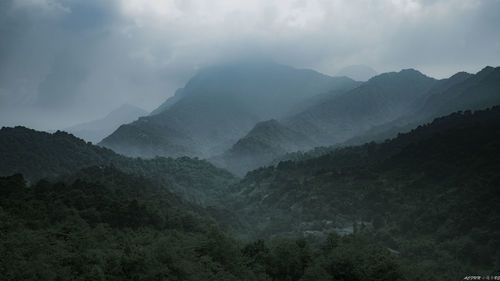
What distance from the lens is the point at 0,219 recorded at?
45.8 meters

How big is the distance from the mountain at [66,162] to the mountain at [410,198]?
24.8 meters

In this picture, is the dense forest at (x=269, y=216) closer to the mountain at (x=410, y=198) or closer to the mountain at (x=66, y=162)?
the mountain at (x=410, y=198)

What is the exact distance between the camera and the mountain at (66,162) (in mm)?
147375

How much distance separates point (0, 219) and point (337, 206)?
8915 centimetres

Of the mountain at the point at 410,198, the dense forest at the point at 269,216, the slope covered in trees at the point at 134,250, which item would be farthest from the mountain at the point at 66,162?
the slope covered in trees at the point at 134,250

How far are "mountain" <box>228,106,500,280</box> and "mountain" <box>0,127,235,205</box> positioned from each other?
24824mm

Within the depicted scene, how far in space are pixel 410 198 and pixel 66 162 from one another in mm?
123375

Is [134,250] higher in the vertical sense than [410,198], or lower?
higher

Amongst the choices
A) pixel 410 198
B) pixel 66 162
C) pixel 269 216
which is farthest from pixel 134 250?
pixel 66 162

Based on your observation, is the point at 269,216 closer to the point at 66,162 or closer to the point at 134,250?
the point at 66,162

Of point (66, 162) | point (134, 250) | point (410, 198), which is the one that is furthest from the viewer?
point (66, 162)

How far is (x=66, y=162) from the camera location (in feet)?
527

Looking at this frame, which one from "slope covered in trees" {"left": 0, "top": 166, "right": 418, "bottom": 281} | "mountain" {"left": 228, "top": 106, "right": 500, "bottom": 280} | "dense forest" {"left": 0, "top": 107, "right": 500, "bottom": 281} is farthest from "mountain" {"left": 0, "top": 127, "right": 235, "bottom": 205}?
"slope covered in trees" {"left": 0, "top": 166, "right": 418, "bottom": 281}

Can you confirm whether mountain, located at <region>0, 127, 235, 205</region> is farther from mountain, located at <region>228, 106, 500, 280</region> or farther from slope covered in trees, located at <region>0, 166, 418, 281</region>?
A: slope covered in trees, located at <region>0, 166, 418, 281</region>
